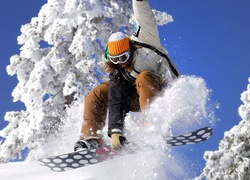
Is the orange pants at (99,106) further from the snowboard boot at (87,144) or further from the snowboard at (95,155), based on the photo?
the snowboard at (95,155)

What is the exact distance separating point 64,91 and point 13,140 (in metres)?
2.31

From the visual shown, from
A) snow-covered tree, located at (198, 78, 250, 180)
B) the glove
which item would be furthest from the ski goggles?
snow-covered tree, located at (198, 78, 250, 180)

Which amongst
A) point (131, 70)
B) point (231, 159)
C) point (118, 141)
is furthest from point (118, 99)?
point (231, 159)

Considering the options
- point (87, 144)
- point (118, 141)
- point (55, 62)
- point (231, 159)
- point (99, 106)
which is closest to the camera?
point (231, 159)

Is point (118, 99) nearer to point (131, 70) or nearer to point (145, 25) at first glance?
point (131, 70)

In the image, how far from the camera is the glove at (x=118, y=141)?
6691 mm

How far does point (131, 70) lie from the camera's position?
7.22 meters

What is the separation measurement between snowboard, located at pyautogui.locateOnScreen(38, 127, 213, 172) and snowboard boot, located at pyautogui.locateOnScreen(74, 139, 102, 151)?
0.26 m

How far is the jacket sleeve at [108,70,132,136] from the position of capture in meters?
6.97

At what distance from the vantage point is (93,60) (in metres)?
14.1

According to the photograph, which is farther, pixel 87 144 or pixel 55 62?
pixel 55 62

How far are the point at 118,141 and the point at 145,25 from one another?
1729mm

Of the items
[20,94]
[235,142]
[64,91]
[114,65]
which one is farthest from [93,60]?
[235,142]

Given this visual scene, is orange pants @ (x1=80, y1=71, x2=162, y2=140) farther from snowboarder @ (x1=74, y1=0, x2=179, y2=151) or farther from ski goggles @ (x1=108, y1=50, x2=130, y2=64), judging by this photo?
ski goggles @ (x1=108, y1=50, x2=130, y2=64)
